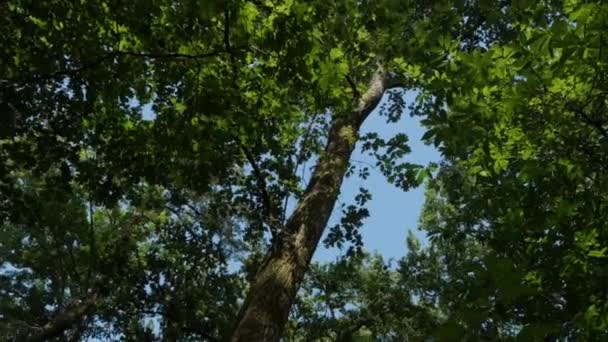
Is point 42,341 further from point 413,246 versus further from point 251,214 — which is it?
point 413,246

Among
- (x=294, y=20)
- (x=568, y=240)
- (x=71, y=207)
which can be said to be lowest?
(x=568, y=240)

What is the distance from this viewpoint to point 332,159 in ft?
21.3

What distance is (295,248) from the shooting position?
505cm

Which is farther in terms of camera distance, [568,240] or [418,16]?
[418,16]

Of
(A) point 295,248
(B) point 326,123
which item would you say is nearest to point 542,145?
(A) point 295,248

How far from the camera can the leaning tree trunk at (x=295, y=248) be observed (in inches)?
166

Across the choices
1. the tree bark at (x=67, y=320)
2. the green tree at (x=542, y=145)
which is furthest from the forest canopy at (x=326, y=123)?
the tree bark at (x=67, y=320)

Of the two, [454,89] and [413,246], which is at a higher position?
[413,246]

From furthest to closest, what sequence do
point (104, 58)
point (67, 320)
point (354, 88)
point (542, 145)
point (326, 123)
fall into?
point (67, 320)
point (326, 123)
point (354, 88)
point (104, 58)
point (542, 145)

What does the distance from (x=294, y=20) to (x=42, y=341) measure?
9373 mm

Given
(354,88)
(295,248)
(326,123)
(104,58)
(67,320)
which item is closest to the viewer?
(104,58)

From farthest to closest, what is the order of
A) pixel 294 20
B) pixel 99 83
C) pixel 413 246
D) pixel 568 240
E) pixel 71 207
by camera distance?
pixel 413 246
pixel 71 207
pixel 99 83
pixel 294 20
pixel 568 240

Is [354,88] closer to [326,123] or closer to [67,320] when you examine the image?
[326,123]

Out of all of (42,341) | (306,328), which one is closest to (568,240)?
(306,328)
